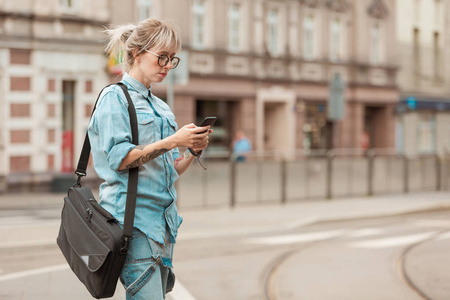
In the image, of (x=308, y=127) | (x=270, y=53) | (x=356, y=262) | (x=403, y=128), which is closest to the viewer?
(x=356, y=262)

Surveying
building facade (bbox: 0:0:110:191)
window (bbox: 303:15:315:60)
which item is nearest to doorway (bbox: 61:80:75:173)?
building facade (bbox: 0:0:110:191)

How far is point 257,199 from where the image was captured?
15.3 metres

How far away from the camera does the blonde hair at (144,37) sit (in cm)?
320

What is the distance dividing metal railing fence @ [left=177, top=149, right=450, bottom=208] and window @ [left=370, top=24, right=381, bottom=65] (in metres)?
13.7

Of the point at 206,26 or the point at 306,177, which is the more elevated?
the point at 206,26

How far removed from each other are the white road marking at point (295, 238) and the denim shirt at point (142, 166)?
722 cm

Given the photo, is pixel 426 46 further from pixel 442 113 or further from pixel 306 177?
pixel 306 177

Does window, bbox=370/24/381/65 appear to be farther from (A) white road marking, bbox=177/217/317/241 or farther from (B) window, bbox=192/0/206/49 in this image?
(A) white road marking, bbox=177/217/317/241

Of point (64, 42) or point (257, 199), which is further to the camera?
point (64, 42)

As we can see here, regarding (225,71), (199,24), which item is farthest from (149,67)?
(225,71)

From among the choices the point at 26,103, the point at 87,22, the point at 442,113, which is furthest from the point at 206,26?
the point at 442,113

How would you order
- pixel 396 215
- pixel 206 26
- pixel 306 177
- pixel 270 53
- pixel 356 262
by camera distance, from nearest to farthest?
pixel 356 262
pixel 396 215
pixel 306 177
pixel 206 26
pixel 270 53

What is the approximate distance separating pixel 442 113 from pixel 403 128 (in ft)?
12.5

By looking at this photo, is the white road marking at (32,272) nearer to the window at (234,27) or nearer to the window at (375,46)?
the window at (234,27)
